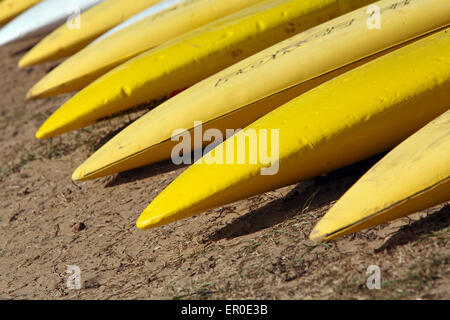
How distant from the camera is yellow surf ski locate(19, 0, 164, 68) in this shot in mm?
4879

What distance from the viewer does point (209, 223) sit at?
291 centimetres

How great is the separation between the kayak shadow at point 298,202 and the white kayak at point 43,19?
3.12 m

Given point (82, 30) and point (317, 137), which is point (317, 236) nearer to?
point (317, 137)

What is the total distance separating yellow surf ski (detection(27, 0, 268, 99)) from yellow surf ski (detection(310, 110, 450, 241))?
2.20 m

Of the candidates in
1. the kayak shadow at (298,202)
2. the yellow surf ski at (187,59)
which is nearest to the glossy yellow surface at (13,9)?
the yellow surf ski at (187,59)

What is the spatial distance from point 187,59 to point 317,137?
1287mm

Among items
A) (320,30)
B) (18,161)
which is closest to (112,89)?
(18,161)

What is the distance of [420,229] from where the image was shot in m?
2.44

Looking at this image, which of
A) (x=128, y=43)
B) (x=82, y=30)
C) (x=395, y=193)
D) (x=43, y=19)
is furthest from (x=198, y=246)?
(x=43, y=19)

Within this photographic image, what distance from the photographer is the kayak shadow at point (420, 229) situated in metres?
2.38

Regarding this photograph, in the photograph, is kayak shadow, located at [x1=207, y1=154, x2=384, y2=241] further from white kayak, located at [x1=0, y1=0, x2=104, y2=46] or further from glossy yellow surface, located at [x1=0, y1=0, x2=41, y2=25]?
glossy yellow surface, located at [x1=0, y1=0, x2=41, y2=25]

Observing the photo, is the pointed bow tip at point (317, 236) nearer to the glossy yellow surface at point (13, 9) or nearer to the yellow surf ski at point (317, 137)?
the yellow surf ski at point (317, 137)
